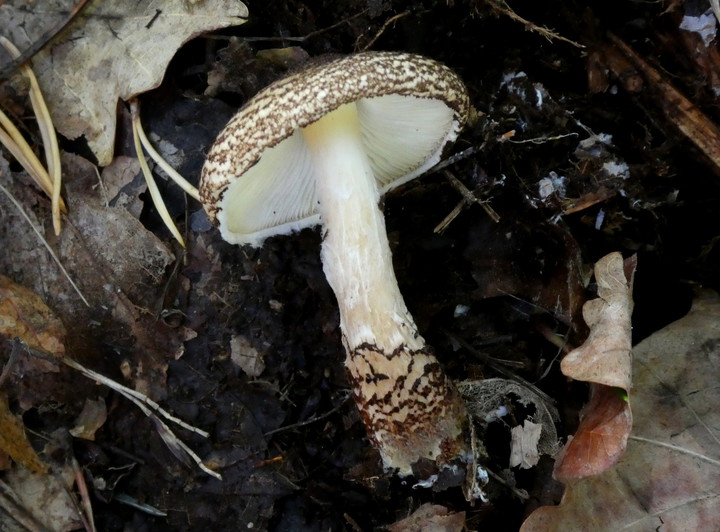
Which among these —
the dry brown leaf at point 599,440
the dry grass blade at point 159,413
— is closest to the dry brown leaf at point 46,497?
the dry grass blade at point 159,413

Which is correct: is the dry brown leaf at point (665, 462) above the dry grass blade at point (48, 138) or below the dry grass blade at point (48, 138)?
below

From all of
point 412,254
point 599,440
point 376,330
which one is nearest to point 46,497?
point 376,330

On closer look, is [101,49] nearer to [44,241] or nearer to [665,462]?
[44,241]

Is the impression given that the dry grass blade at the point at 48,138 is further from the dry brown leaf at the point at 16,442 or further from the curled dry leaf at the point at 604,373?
the curled dry leaf at the point at 604,373

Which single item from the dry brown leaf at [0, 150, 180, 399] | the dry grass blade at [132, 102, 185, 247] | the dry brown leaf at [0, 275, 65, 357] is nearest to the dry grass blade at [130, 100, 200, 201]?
the dry grass blade at [132, 102, 185, 247]

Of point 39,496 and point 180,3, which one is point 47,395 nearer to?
point 39,496

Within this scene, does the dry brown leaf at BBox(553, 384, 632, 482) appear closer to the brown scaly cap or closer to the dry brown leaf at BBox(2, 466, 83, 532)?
the brown scaly cap

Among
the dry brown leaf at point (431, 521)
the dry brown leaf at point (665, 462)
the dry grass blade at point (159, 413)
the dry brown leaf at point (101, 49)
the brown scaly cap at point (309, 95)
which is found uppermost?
the dry brown leaf at point (101, 49)
